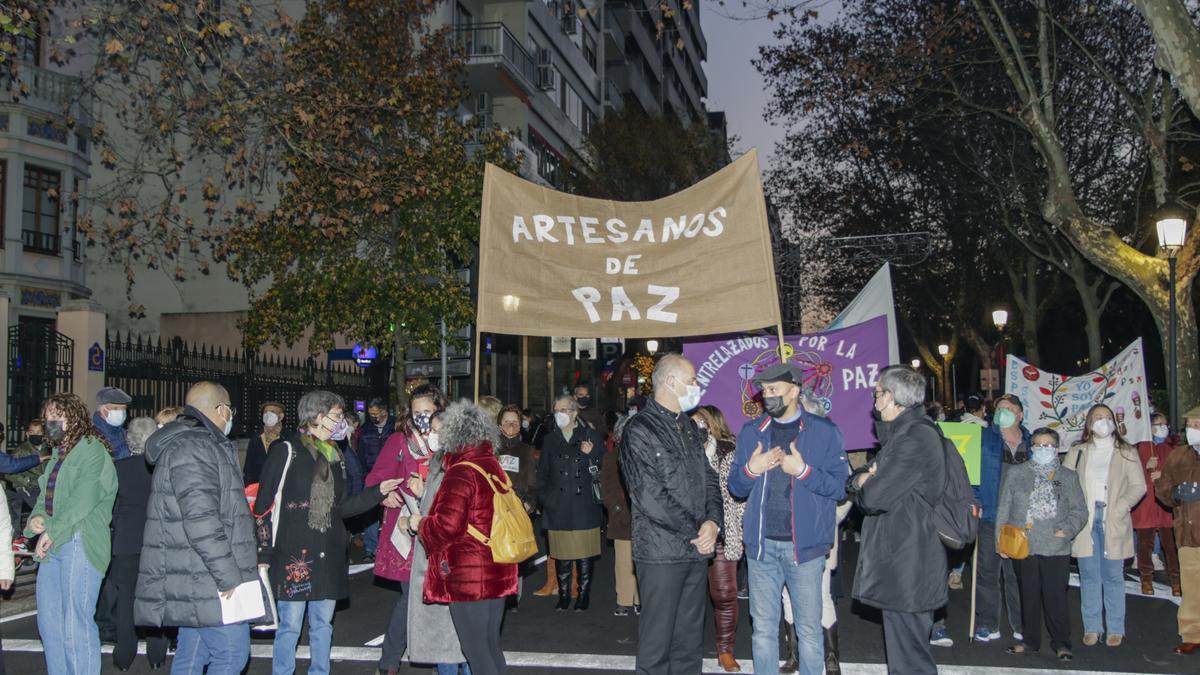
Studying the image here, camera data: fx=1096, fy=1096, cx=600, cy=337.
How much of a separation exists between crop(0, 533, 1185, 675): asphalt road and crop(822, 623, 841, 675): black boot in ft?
0.66

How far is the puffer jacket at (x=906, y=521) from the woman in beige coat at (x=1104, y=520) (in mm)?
3064

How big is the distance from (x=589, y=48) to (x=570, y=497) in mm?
38979

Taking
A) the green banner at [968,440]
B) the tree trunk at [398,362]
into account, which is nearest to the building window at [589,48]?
the tree trunk at [398,362]

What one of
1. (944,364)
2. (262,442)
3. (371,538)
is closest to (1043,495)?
(371,538)

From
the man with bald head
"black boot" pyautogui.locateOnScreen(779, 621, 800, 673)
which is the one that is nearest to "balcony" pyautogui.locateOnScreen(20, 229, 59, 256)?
the man with bald head

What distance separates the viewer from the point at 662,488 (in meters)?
6.04

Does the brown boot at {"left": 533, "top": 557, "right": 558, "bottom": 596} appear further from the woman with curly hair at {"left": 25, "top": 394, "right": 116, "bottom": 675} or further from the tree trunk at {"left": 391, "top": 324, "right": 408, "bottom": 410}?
the tree trunk at {"left": 391, "top": 324, "right": 408, "bottom": 410}

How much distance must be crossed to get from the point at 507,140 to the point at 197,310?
50.0 feet

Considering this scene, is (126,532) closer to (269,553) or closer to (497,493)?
(269,553)

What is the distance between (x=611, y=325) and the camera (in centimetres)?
808

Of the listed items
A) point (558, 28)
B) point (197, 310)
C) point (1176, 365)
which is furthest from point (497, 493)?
point (558, 28)

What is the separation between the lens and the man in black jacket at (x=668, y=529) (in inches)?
236

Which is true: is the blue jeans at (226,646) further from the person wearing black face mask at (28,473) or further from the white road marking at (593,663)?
the person wearing black face mask at (28,473)

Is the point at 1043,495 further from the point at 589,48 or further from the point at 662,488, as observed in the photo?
the point at 589,48
